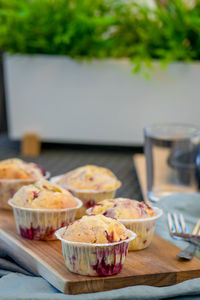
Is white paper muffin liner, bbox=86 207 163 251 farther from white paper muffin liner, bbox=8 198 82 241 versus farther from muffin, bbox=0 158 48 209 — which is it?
muffin, bbox=0 158 48 209

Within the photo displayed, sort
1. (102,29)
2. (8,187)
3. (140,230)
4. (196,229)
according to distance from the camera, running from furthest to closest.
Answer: (102,29) → (8,187) → (196,229) → (140,230)

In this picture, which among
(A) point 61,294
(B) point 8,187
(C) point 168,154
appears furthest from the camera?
(C) point 168,154

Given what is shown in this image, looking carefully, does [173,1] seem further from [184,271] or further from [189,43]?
[184,271]

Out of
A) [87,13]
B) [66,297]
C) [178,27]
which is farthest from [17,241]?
[87,13]

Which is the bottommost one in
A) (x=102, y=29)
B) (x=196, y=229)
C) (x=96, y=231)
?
(x=196, y=229)

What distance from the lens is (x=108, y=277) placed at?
31.2 inches

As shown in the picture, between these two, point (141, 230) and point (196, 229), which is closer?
point (141, 230)

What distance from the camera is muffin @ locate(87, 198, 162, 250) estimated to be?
36.6 inches

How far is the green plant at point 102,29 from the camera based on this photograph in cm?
188

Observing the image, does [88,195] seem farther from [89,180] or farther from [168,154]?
[168,154]

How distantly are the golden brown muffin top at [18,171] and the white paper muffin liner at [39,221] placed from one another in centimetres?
20

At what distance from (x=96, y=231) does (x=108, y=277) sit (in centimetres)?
7

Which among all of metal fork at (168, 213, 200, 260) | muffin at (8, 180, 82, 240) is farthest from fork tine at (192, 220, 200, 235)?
muffin at (8, 180, 82, 240)

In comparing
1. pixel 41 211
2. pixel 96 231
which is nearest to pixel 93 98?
pixel 41 211
